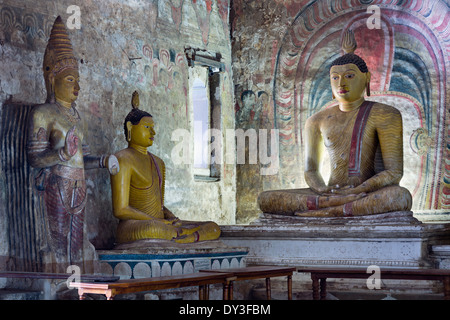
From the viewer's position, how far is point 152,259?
5.80 m

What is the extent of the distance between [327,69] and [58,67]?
14.5 feet

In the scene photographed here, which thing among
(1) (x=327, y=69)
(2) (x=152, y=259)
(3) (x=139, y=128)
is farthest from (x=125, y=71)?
(1) (x=327, y=69)

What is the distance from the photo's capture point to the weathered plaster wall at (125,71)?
19.4 ft

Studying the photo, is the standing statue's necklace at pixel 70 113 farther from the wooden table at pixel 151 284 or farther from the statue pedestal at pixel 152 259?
the wooden table at pixel 151 284

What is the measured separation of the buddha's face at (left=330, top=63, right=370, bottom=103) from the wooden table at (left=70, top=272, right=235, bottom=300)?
3.55 metres

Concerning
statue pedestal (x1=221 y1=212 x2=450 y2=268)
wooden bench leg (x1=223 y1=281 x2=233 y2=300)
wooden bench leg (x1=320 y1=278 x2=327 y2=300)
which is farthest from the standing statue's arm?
statue pedestal (x1=221 y1=212 x2=450 y2=268)

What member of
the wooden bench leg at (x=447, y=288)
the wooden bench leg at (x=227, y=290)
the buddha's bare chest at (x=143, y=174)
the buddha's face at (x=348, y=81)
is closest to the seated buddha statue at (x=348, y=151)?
the buddha's face at (x=348, y=81)

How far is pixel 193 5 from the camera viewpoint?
8594 millimetres

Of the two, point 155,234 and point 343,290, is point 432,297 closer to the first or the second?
point 343,290

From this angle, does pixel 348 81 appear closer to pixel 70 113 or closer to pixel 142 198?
pixel 142 198

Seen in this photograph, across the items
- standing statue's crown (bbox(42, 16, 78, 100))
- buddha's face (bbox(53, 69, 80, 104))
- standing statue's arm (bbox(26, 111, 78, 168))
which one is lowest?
standing statue's arm (bbox(26, 111, 78, 168))

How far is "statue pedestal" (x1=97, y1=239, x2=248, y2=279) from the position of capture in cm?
579

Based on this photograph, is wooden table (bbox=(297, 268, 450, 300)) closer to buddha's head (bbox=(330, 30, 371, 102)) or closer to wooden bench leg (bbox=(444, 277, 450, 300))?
wooden bench leg (bbox=(444, 277, 450, 300))
